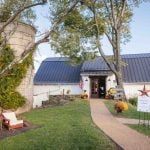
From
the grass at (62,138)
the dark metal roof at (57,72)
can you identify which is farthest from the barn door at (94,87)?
the grass at (62,138)

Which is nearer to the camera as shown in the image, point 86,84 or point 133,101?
point 133,101

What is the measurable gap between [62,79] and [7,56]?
17.8 m

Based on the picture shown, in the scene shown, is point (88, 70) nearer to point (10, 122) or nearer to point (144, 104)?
point (144, 104)

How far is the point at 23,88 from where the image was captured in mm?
24281

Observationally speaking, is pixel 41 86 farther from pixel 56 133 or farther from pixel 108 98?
pixel 56 133

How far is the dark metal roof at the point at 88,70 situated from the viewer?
125 feet

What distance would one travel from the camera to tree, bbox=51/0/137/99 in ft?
105

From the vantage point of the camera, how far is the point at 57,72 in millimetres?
41625

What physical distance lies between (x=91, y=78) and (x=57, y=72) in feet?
16.9

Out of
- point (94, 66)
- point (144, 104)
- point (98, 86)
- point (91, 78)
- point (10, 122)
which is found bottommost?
point (10, 122)

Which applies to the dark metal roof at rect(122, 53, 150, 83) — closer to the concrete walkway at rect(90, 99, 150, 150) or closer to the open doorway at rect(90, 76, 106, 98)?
the open doorway at rect(90, 76, 106, 98)

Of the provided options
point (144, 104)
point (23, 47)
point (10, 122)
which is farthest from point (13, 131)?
point (23, 47)

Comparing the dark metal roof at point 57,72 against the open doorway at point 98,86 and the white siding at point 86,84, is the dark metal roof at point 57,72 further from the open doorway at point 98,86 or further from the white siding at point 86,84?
the open doorway at point 98,86

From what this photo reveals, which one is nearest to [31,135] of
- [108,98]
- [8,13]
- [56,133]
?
[56,133]
